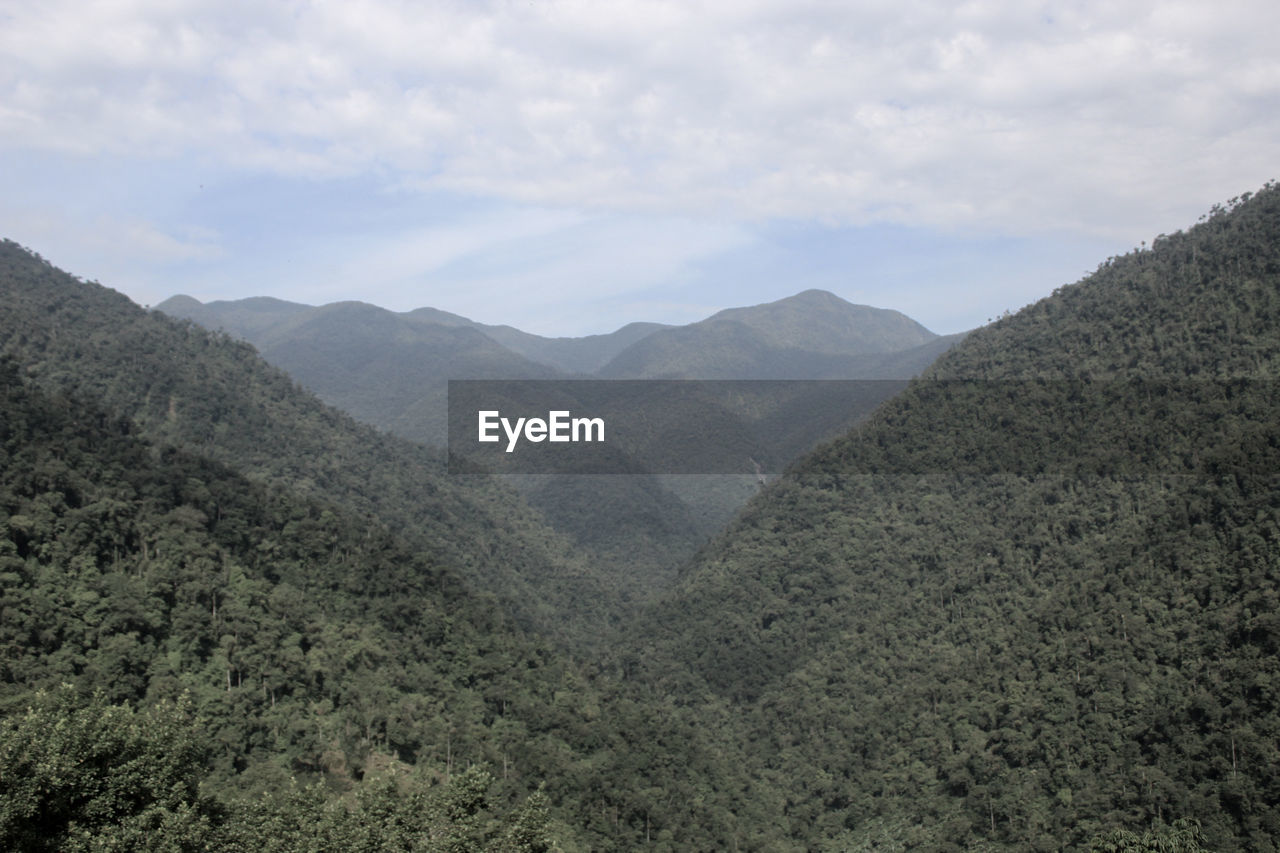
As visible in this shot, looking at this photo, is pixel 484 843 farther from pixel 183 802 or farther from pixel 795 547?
pixel 795 547

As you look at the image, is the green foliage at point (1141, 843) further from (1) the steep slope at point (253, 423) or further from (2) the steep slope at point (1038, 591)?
(1) the steep slope at point (253, 423)

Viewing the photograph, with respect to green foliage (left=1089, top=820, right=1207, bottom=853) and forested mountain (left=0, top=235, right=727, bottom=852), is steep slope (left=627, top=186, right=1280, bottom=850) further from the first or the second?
forested mountain (left=0, top=235, right=727, bottom=852)

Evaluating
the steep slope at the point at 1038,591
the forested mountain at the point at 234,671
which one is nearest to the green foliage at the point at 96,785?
the forested mountain at the point at 234,671

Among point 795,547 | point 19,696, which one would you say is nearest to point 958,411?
point 795,547

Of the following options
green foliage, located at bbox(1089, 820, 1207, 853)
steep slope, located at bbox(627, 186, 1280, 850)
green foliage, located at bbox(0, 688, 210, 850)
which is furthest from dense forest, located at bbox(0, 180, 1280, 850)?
green foliage, located at bbox(1089, 820, 1207, 853)

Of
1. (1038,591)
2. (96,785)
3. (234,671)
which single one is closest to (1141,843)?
(96,785)
